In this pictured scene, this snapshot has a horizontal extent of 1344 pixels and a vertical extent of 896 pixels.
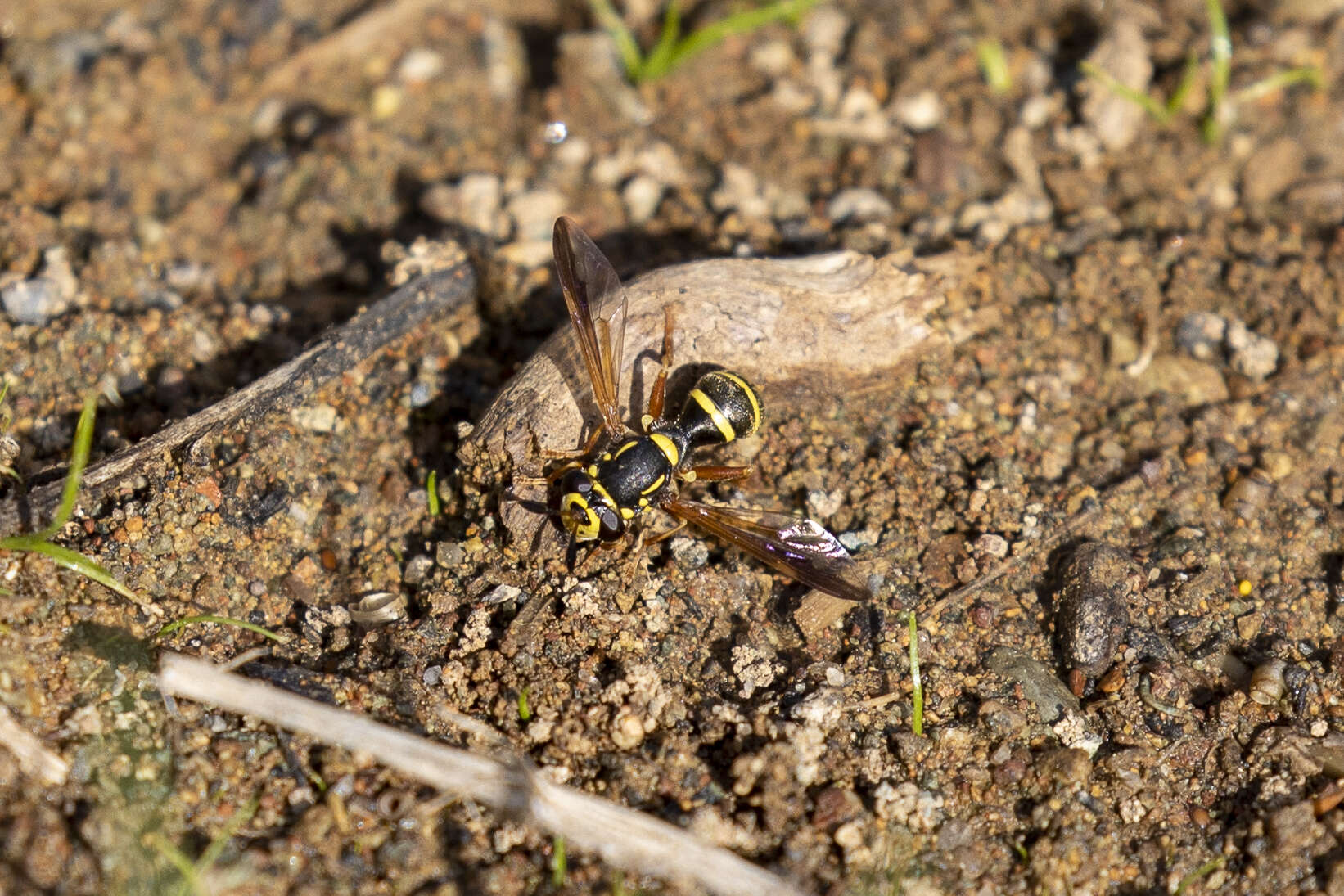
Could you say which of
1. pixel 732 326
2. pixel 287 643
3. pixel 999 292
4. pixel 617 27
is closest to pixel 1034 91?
pixel 999 292

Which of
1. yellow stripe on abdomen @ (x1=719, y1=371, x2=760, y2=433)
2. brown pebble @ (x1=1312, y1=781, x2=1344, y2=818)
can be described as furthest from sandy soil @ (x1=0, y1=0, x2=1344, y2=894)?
yellow stripe on abdomen @ (x1=719, y1=371, x2=760, y2=433)

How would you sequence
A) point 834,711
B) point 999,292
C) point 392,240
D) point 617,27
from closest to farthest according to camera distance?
1. point 834,711
2. point 999,292
3. point 392,240
4. point 617,27

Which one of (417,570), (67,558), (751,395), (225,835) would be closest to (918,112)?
(751,395)

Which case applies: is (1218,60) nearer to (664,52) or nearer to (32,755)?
(664,52)

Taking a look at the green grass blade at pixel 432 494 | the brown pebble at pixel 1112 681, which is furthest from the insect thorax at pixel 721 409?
the brown pebble at pixel 1112 681

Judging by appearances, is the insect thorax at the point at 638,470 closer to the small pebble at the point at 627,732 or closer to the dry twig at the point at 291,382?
the small pebble at the point at 627,732

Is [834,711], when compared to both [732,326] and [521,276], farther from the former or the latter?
[521,276]

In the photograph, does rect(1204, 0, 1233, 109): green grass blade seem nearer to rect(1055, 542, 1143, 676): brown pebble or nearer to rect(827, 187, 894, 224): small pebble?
rect(827, 187, 894, 224): small pebble
